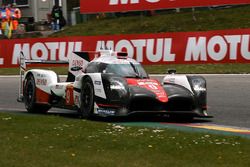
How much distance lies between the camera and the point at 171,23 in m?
27.0

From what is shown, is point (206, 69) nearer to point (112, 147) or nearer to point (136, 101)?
point (136, 101)

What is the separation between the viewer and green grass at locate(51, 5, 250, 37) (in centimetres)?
2561

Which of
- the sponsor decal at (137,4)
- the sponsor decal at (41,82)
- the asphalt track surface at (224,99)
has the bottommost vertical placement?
the asphalt track surface at (224,99)

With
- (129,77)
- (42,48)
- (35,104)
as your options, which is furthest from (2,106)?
(42,48)

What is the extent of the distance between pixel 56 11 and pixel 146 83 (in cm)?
2096

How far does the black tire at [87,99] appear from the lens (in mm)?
10922

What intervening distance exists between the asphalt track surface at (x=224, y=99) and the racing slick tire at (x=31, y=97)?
316mm

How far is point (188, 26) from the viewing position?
84.8ft

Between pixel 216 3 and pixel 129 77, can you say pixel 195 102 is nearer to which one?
pixel 129 77

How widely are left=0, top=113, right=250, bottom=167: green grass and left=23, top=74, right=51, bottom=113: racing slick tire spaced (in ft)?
11.0

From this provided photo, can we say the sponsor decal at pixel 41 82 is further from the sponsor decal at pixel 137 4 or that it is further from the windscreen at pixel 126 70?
the sponsor decal at pixel 137 4

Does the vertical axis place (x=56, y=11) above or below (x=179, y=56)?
above

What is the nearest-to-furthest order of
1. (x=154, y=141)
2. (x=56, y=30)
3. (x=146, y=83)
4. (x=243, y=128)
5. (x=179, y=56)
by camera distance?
(x=154, y=141)
(x=243, y=128)
(x=146, y=83)
(x=179, y=56)
(x=56, y=30)

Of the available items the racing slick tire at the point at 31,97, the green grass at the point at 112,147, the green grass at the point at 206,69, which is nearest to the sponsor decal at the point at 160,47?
the green grass at the point at 206,69
